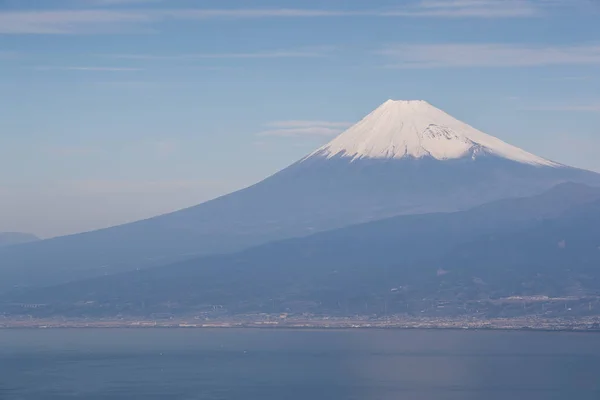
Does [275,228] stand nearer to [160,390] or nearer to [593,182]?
[593,182]

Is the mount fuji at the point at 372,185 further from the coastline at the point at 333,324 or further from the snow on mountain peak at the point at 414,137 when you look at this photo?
the coastline at the point at 333,324

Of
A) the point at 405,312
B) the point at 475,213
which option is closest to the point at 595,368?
the point at 405,312

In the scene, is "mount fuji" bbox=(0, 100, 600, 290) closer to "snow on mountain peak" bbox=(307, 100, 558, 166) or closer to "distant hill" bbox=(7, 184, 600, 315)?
"snow on mountain peak" bbox=(307, 100, 558, 166)

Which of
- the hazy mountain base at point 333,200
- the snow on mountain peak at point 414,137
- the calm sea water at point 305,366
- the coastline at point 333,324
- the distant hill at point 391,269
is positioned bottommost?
the calm sea water at point 305,366

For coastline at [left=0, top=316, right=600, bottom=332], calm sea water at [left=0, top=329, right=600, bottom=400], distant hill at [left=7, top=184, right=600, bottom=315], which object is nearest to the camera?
calm sea water at [left=0, top=329, right=600, bottom=400]

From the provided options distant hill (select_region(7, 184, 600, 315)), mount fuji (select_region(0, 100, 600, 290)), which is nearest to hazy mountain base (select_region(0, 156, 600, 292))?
mount fuji (select_region(0, 100, 600, 290))

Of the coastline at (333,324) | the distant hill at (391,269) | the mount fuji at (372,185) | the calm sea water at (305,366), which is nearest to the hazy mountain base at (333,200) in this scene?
the mount fuji at (372,185)
